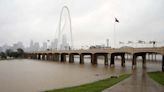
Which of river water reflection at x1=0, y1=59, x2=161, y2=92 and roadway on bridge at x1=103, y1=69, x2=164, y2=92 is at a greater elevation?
roadway on bridge at x1=103, y1=69, x2=164, y2=92

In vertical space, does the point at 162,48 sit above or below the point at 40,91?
above

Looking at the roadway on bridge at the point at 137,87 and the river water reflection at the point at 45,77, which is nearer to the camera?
the roadway on bridge at the point at 137,87

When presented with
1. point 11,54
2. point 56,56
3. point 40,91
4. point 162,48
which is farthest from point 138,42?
point 11,54

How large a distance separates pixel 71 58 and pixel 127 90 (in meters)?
108

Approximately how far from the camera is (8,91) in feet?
97.3

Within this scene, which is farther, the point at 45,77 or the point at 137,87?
the point at 45,77

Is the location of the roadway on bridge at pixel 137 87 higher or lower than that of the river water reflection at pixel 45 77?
higher

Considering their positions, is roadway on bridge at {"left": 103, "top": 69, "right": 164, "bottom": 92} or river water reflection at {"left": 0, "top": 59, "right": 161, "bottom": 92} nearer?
roadway on bridge at {"left": 103, "top": 69, "right": 164, "bottom": 92}

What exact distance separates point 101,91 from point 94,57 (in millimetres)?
82783

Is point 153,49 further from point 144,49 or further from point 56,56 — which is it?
point 56,56

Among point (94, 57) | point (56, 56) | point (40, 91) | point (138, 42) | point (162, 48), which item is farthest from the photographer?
point (56, 56)

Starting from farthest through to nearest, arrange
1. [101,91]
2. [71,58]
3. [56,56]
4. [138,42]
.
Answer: [56,56] → [71,58] → [138,42] → [101,91]

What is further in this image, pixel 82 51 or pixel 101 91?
pixel 82 51

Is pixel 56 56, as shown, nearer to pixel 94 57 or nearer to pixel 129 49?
pixel 94 57
